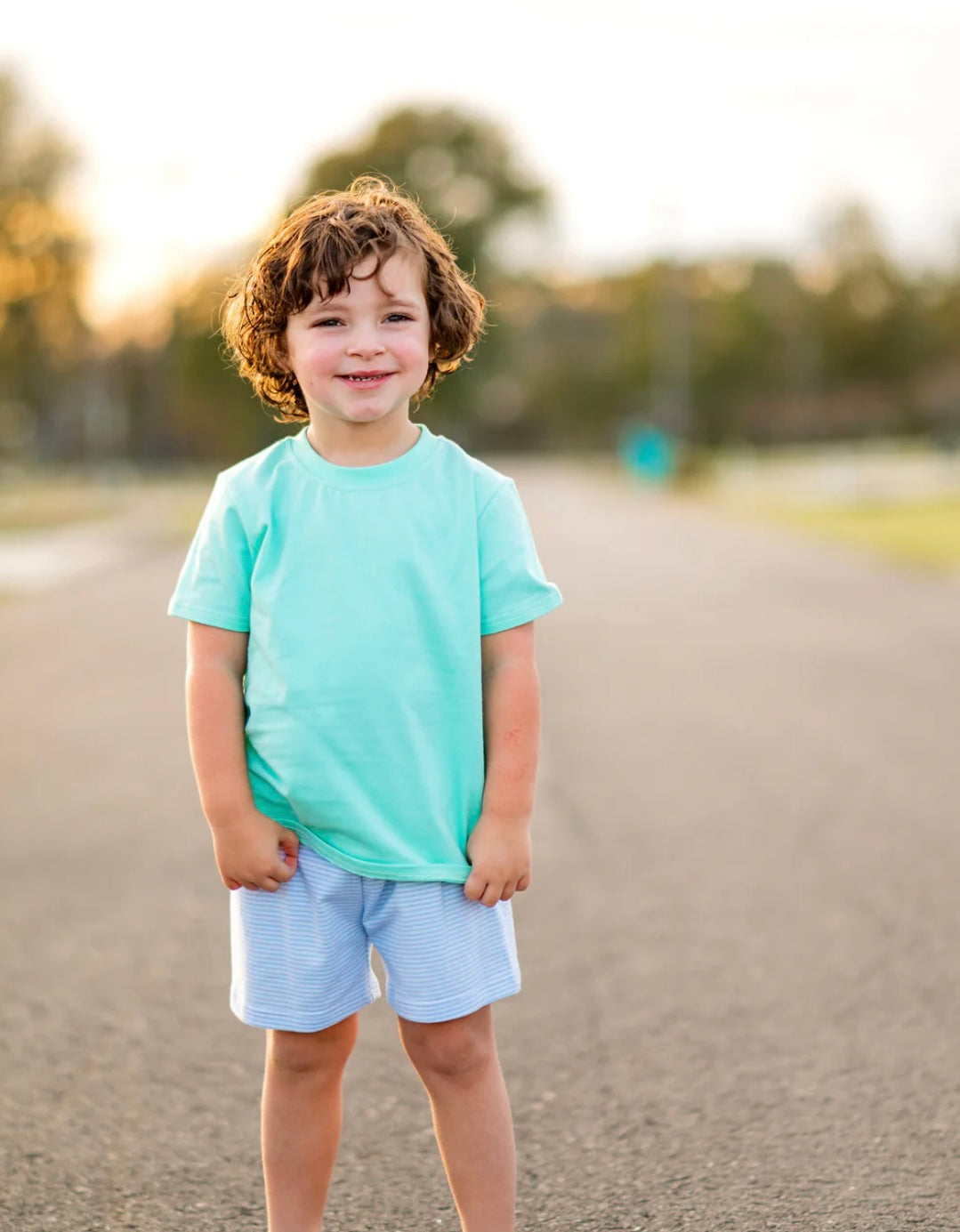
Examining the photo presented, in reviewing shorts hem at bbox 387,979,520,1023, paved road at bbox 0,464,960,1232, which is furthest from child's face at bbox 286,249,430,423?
paved road at bbox 0,464,960,1232

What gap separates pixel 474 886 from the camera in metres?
2.24

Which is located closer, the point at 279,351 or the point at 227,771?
the point at 227,771

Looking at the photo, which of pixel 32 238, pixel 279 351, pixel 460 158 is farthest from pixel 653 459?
pixel 279 351

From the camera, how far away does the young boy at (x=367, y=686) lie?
222 centimetres

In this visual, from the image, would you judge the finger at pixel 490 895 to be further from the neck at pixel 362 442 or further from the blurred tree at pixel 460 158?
the blurred tree at pixel 460 158

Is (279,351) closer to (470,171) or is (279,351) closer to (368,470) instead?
(368,470)

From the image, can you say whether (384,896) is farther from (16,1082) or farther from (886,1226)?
(16,1082)

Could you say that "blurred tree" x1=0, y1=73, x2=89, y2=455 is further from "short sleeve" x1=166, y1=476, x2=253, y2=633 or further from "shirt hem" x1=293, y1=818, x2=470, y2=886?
"shirt hem" x1=293, y1=818, x2=470, y2=886

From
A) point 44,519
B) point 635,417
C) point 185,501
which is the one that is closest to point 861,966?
point 44,519

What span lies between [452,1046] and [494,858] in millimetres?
291

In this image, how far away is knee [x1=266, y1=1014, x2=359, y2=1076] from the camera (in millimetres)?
2336

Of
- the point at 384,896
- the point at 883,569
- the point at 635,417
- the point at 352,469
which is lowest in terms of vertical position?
the point at 635,417

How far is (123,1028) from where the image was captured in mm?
3623

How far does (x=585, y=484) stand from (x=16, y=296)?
52.7 ft
